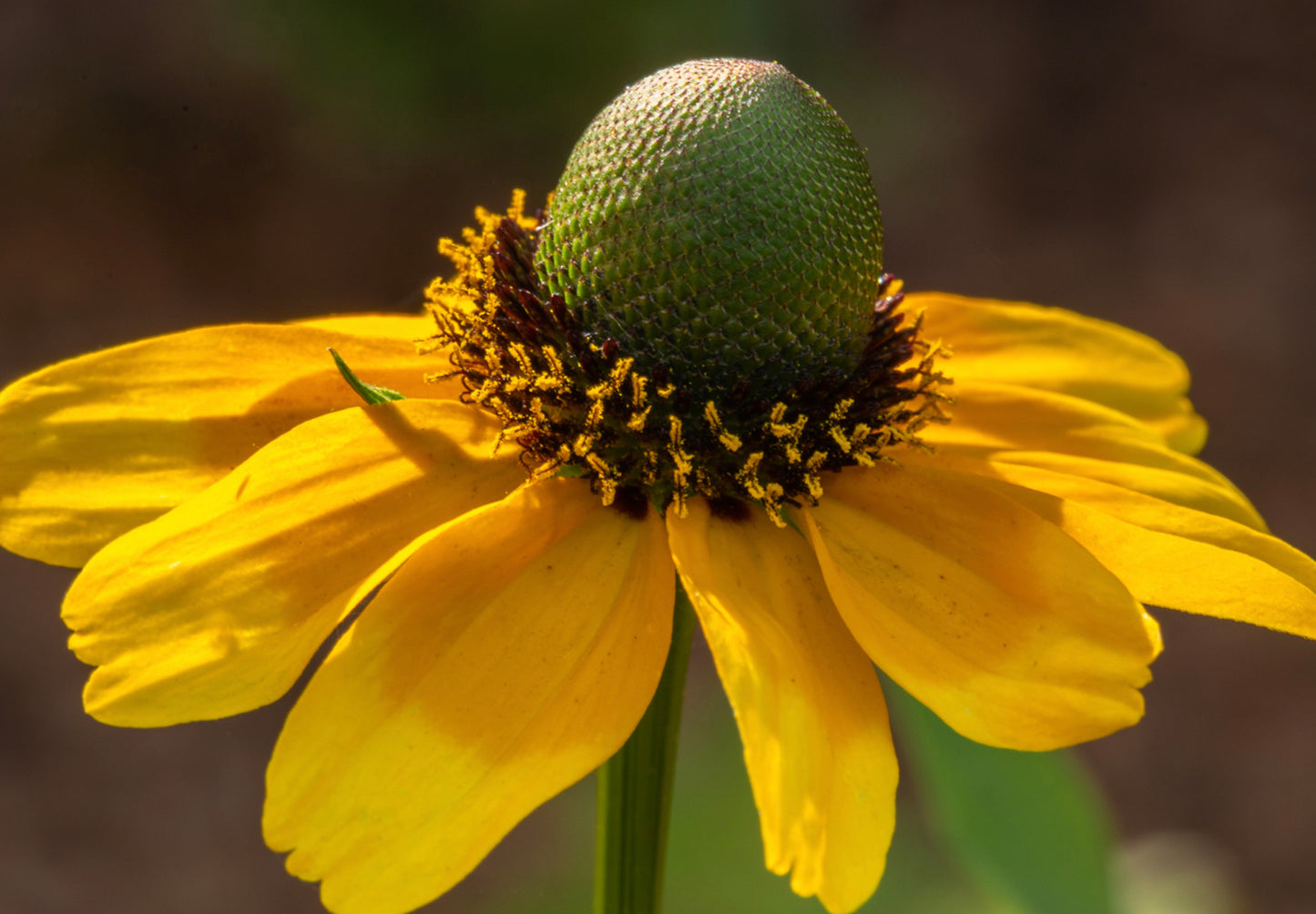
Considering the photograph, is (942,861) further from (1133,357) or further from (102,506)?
(102,506)

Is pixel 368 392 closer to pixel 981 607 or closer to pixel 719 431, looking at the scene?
pixel 719 431

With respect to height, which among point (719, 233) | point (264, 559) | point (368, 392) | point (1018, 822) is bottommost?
point (1018, 822)

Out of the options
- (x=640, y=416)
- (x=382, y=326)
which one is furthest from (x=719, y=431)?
(x=382, y=326)

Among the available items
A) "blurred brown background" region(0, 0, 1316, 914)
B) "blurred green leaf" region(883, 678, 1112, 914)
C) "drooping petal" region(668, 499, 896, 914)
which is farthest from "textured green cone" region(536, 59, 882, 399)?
"blurred brown background" region(0, 0, 1316, 914)

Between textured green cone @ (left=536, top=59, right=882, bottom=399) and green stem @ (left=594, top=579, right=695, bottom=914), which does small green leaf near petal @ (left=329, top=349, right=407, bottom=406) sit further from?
green stem @ (left=594, top=579, right=695, bottom=914)

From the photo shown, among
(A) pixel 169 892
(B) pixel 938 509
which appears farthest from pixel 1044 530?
(A) pixel 169 892
